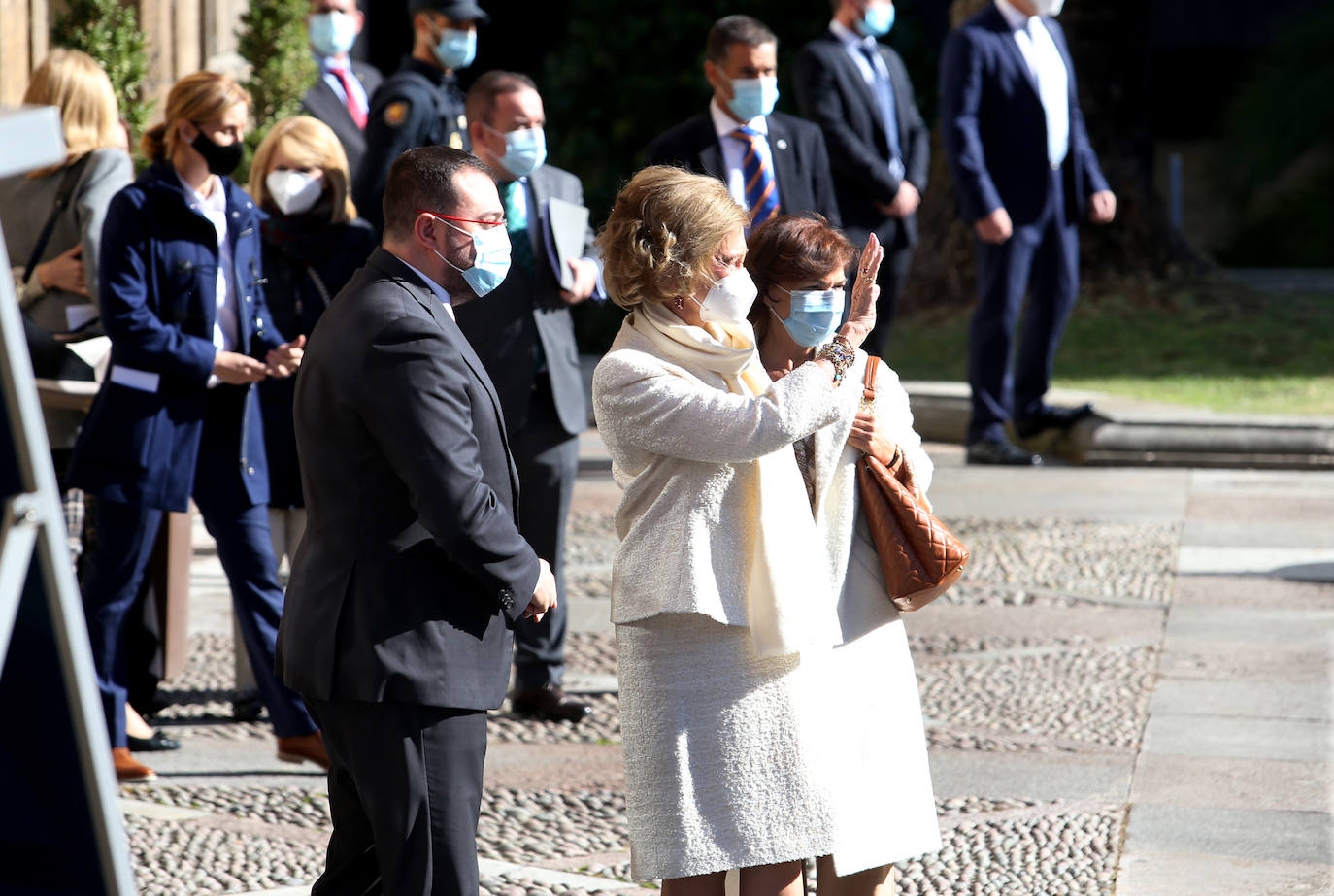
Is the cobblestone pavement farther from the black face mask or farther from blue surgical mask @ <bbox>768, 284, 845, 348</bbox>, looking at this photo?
the black face mask

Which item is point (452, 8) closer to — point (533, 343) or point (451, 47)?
point (451, 47)

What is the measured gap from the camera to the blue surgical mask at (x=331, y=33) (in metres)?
7.47

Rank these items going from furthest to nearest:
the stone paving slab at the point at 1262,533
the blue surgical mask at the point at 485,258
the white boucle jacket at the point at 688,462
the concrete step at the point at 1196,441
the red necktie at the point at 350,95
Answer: the concrete step at the point at 1196,441, the stone paving slab at the point at 1262,533, the red necktie at the point at 350,95, the blue surgical mask at the point at 485,258, the white boucle jacket at the point at 688,462

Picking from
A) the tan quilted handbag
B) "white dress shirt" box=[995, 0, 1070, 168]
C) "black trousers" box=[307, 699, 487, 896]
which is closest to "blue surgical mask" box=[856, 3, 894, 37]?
"white dress shirt" box=[995, 0, 1070, 168]

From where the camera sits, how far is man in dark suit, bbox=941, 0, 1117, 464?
29.8 feet

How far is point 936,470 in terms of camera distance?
365 inches

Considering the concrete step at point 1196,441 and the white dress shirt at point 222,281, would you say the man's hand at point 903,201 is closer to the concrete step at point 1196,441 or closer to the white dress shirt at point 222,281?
the concrete step at point 1196,441

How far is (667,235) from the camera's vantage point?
124 inches

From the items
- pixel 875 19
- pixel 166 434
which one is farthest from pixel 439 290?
pixel 875 19

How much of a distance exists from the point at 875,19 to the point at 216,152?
13.5 ft

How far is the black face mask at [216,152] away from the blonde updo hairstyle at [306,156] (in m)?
0.25

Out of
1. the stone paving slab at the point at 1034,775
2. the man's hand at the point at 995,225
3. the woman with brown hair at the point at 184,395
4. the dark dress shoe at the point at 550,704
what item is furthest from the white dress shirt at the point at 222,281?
the man's hand at the point at 995,225

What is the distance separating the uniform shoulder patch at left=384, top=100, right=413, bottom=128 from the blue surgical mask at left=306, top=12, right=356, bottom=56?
5.84 feet

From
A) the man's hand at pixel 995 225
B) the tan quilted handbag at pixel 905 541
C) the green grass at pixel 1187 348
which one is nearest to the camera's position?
the tan quilted handbag at pixel 905 541
